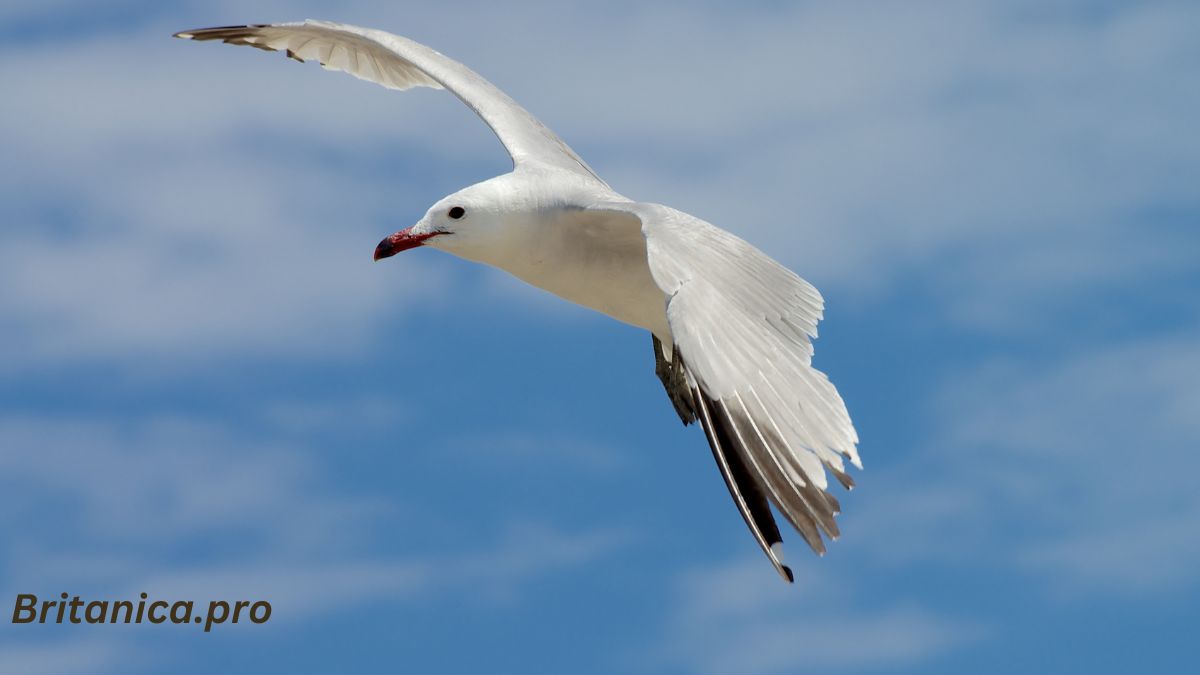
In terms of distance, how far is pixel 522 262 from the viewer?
10.1 m

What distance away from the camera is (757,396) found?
26.0 ft

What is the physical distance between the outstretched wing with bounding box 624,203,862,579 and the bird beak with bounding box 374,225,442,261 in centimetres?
203

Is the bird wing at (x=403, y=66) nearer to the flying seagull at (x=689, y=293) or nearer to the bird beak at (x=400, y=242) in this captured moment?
the flying seagull at (x=689, y=293)

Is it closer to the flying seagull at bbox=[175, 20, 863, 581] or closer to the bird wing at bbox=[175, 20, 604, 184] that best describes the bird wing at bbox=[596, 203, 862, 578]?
the flying seagull at bbox=[175, 20, 863, 581]

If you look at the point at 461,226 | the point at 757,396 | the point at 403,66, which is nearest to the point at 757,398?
the point at 757,396

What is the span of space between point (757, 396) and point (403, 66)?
6138 mm

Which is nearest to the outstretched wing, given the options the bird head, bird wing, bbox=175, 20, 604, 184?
the bird head

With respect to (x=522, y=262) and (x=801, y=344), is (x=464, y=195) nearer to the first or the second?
(x=522, y=262)

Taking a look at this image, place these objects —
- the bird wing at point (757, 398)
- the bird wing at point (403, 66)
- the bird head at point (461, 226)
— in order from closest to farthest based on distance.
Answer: the bird wing at point (757, 398) → the bird head at point (461, 226) → the bird wing at point (403, 66)

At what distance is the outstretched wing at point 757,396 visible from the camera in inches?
306

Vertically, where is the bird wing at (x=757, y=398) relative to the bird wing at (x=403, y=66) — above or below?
below

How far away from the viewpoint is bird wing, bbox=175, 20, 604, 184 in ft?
37.2

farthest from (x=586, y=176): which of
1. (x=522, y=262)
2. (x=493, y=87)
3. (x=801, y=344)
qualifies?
(x=801, y=344)

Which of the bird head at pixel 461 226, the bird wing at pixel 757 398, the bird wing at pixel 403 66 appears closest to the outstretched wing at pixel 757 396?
the bird wing at pixel 757 398
